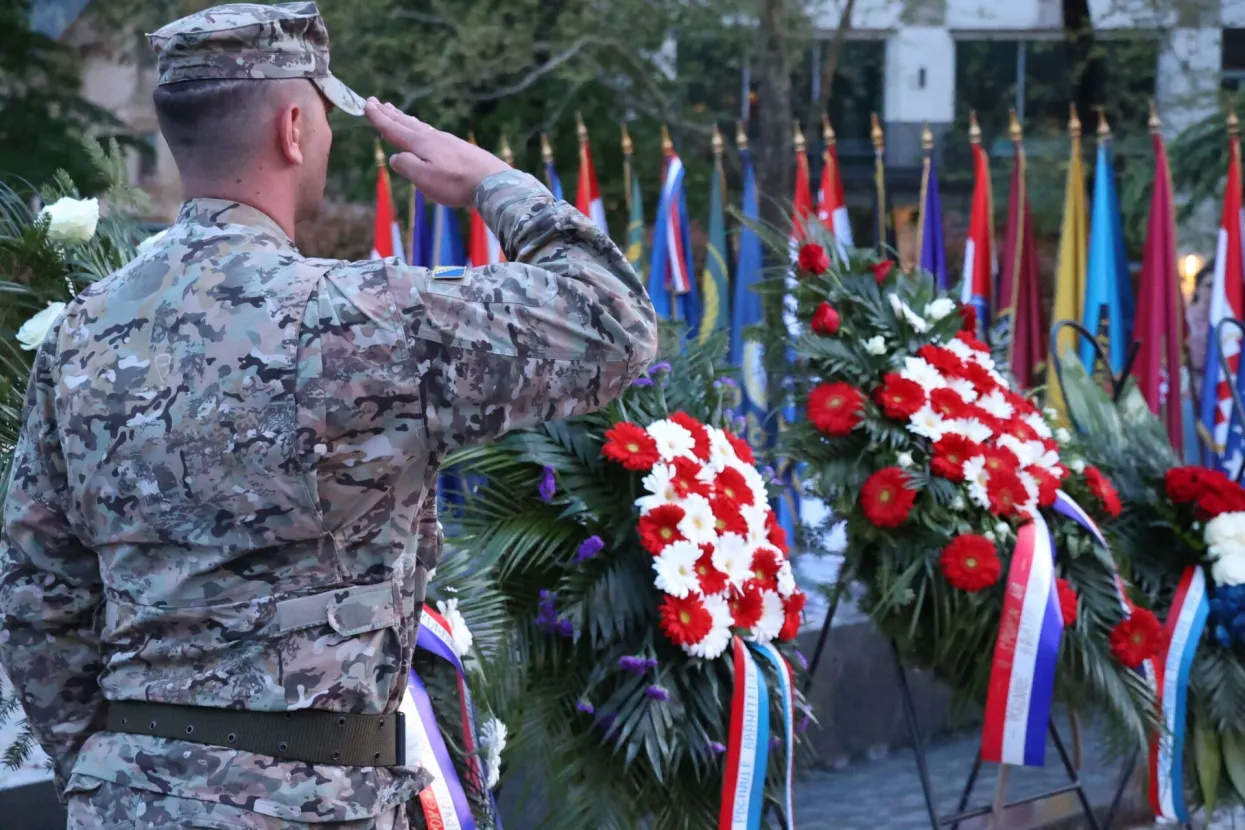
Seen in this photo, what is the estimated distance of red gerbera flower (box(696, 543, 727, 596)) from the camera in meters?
3.16

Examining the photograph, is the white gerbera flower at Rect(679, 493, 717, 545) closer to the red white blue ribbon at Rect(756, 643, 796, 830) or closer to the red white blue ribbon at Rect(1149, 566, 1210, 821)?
the red white blue ribbon at Rect(756, 643, 796, 830)

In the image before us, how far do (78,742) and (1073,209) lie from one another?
23.6 ft

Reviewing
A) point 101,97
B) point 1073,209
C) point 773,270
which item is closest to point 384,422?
point 773,270

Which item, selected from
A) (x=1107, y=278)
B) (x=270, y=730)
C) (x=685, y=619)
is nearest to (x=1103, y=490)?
(x=685, y=619)

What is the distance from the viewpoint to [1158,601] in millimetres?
4383

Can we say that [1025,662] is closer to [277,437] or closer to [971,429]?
[971,429]

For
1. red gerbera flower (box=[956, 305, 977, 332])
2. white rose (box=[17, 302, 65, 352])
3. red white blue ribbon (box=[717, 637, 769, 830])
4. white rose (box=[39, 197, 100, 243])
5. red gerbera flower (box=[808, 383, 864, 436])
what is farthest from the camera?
red gerbera flower (box=[956, 305, 977, 332])

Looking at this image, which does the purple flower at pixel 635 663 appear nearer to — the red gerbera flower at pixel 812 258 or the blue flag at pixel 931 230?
the red gerbera flower at pixel 812 258

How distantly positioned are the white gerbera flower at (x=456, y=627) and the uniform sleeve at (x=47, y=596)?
898mm

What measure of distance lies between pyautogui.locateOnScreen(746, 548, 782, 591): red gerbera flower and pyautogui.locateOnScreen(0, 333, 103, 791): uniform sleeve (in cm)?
179

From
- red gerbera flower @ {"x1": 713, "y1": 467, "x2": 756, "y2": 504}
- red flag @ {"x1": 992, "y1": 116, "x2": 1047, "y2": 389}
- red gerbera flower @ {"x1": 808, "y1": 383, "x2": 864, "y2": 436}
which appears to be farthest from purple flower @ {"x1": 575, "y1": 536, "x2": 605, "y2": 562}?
red flag @ {"x1": 992, "y1": 116, "x2": 1047, "y2": 389}

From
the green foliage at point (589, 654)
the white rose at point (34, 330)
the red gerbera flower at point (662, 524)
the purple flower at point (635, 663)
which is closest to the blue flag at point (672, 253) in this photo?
the green foliage at point (589, 654)

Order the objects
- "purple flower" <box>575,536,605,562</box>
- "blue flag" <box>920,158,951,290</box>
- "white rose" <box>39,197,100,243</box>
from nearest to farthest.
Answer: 1. "white rose" <box>39,197,100,243</box>
2. "purple flower" <box>575,536,605,562</box>
3. "blue flag" <box>920,158,951,290</box>

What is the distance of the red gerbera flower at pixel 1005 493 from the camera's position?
3848mm
